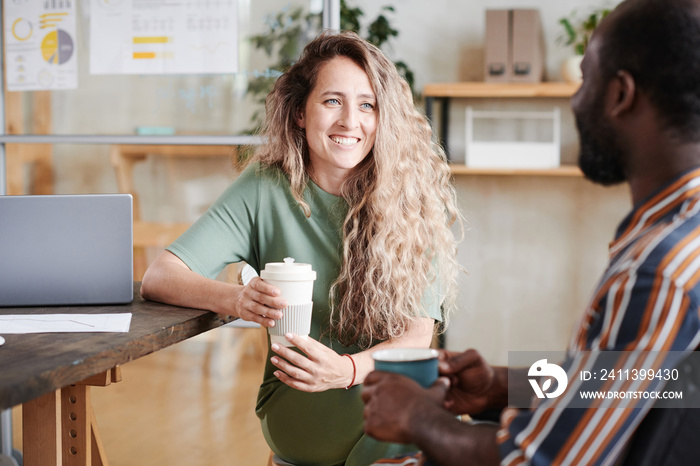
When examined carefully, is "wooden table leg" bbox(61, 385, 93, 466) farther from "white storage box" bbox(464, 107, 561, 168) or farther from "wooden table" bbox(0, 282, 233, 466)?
"white storage box" bbox(464, 107, 561, 168)

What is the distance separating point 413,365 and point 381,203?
731 millimetres

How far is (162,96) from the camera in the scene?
2.55 metres

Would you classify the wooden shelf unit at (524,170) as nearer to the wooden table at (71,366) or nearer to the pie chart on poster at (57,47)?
the pie chart on poster at (57,47)

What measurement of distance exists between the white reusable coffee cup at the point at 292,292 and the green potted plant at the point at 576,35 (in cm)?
271

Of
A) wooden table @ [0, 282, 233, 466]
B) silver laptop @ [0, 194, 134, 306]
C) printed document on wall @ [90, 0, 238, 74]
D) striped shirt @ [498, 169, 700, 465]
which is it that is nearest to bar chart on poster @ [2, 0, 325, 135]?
printed document on wall @ [90, 0, 238, 74]

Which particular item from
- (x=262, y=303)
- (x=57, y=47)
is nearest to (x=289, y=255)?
(x=262, y=303)

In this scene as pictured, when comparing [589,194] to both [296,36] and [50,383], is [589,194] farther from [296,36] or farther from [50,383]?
[50,383]

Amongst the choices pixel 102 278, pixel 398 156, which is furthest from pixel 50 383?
pixel 398 156

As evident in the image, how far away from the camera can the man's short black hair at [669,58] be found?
716 millimetres

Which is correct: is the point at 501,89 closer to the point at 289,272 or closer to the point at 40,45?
the point at 40,45

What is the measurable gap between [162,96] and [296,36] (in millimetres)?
543

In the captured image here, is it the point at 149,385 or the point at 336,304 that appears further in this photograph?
the point at 149,385

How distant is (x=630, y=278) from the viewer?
2.14 ft

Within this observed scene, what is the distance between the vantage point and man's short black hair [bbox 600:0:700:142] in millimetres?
716
